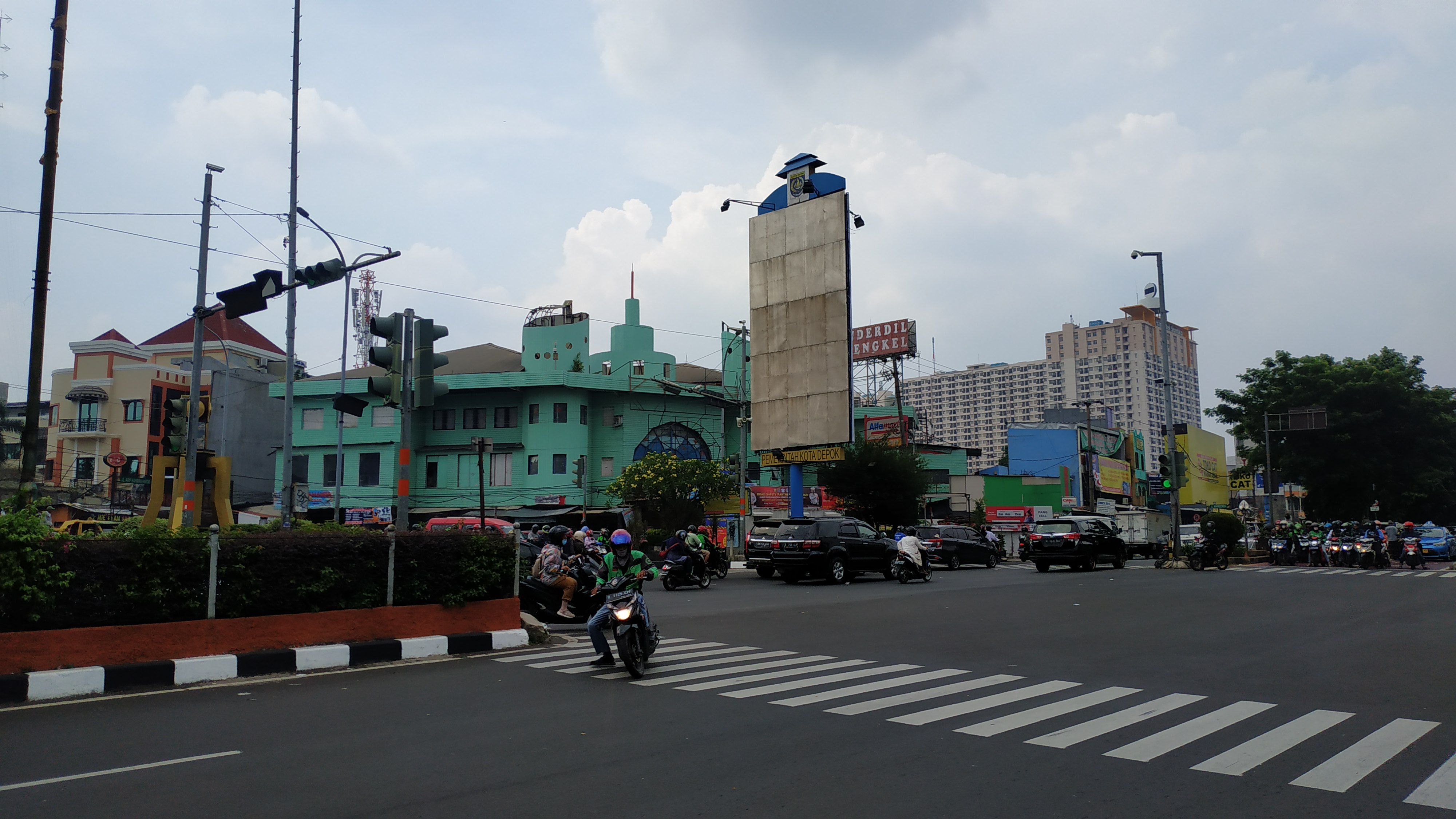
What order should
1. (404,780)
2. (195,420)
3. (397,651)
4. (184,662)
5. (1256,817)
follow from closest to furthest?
(1256,817) → (404,780) → (184,662) → (397,651) → (195,420)

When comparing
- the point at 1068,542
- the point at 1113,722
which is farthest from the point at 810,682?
the point at 1068,542

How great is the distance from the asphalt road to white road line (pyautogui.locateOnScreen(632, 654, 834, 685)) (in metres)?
0.05

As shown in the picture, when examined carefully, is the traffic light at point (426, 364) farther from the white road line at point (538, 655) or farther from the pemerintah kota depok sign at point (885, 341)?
the pemerintah kota depok sign at point (885, 341)

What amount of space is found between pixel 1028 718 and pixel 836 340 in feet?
86.4

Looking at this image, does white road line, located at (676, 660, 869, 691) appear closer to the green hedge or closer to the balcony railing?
the green hedge

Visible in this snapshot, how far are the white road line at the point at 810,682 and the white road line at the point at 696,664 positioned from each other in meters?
1.31

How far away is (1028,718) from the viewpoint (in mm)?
7289

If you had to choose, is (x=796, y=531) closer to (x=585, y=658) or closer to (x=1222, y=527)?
(x=585, y=658)

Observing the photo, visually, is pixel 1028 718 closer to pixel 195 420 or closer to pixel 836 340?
pixel 195 420

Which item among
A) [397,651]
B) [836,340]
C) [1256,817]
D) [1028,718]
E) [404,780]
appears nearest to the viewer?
[1256,817]

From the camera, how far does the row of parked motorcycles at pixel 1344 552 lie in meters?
31.7

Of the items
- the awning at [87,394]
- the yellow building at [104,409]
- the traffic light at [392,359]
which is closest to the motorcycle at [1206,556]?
→ the traffic light at [392,359]

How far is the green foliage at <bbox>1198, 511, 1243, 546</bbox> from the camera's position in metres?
32.9

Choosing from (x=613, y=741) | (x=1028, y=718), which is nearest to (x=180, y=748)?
(x=613, y=741)
